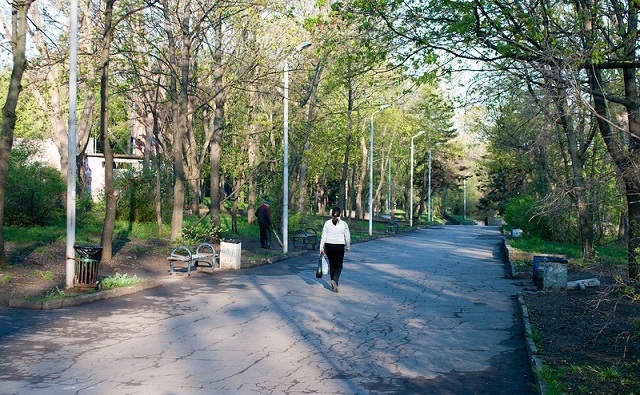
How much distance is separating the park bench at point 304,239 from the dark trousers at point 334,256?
45.4 feet

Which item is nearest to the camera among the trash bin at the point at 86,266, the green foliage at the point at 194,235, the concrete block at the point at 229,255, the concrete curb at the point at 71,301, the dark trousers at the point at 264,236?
the concrete curb at the point at 71,301

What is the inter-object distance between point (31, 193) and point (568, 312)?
1799cm

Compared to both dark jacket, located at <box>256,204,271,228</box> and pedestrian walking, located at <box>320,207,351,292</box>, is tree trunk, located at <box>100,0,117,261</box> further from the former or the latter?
dark jacket, located at <box>256,204,271,228</box>

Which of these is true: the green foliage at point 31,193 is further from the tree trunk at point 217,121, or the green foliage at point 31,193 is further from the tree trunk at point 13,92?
the tree trunk at point 13,92

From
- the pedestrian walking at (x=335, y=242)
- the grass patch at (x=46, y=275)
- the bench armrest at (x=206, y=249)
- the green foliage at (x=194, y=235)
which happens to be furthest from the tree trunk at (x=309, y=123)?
the grass patch at (x=46, y=275)

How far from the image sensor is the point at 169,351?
9.44 meters

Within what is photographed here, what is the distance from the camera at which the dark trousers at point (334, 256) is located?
15914mm

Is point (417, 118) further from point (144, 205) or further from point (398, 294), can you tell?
point (398, 294)

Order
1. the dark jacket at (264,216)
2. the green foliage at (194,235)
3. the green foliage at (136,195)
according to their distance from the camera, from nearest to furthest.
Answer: the green foliage at (194,235)
the dark jacket at (264,216)
the green foliage at (136,195)

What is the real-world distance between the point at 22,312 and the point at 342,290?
6896 mm

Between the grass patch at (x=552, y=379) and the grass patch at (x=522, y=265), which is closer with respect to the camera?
the grass patch at (x=552, y=379)

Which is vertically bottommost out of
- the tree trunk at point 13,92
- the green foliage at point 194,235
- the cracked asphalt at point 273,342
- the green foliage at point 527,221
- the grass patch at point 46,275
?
the cracked asphalt at point 273,342

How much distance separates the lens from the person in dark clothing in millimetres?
27203

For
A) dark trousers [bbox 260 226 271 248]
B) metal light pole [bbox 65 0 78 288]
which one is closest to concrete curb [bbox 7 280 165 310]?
metal light pole [bbox 65 0 78 288]
